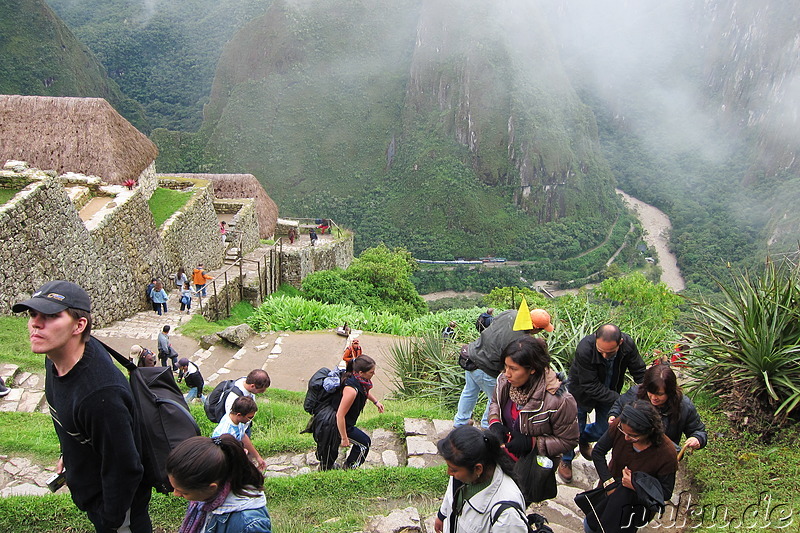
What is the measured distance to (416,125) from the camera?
285ft

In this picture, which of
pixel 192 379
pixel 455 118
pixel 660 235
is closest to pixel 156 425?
pixel 192 379

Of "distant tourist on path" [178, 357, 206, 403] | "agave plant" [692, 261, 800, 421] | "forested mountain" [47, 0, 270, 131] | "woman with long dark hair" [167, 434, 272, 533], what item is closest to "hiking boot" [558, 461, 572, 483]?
"agave plant" [692, 261, 800, 421]

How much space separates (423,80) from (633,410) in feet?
300

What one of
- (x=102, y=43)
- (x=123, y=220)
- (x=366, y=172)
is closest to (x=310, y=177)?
(x=366, y=172)

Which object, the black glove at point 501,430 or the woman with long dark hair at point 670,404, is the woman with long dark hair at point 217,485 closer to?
the black glove at point 501,430

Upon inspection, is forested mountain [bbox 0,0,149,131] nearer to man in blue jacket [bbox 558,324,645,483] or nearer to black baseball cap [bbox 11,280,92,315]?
black baseball cap [bbox 11,280,92,315]

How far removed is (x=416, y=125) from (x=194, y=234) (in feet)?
247

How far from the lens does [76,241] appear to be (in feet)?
31.0

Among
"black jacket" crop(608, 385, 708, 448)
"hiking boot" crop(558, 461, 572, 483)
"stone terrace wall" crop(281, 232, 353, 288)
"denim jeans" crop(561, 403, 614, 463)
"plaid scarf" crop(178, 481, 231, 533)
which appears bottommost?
"stone terrace wall" crop(281, 232, 353, 288)

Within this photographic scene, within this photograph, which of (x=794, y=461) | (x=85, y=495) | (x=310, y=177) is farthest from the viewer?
(x=310, y=177)

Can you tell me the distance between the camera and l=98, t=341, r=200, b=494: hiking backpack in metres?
2.49

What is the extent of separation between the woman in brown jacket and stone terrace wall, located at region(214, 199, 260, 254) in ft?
56.4

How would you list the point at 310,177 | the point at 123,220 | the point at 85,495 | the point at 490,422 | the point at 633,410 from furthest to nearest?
the point at 310,177 < the point at 123,220 < the point at 490,422 < the point at 633,410 < the point at 85,495

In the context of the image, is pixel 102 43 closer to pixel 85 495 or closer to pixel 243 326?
pixel 243 326
